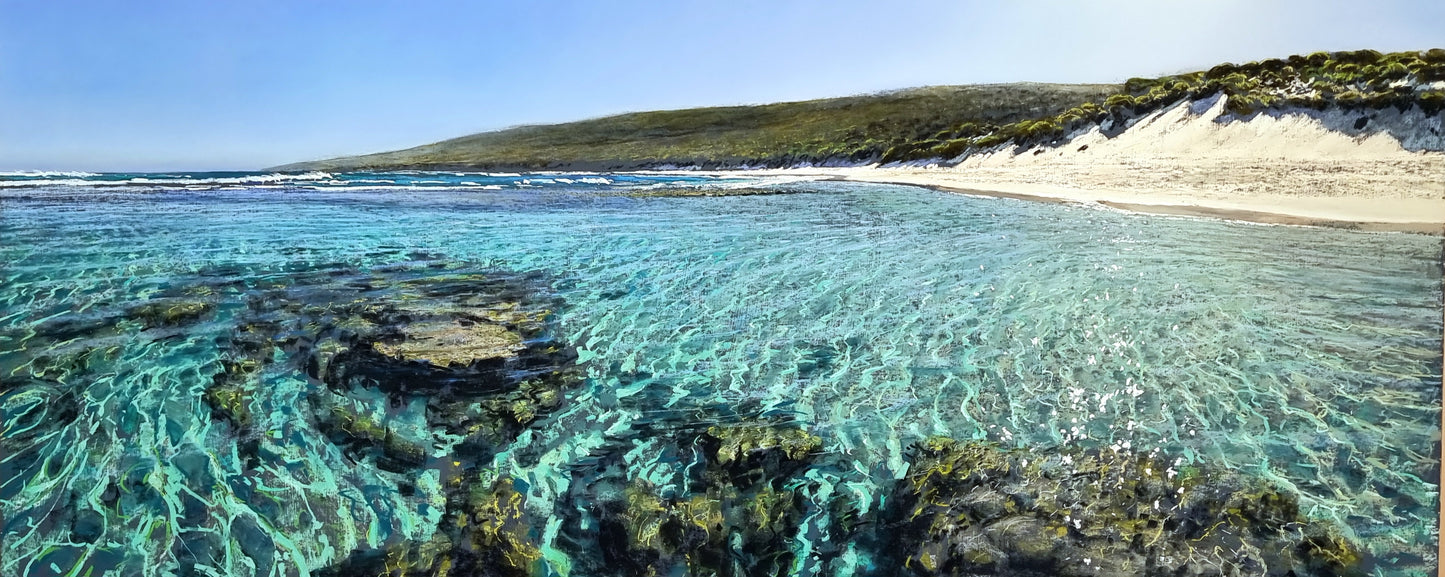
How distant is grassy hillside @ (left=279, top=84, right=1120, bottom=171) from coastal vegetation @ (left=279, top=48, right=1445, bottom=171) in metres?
0.04

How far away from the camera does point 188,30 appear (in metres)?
3.29

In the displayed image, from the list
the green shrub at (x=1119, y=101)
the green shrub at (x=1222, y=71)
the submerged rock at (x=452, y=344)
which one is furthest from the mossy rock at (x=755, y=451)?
the green shrub at (x=1119, y=101)

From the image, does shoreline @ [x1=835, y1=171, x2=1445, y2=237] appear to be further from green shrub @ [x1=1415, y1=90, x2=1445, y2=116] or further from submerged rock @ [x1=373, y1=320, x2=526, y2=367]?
submerged rock @ [x1=373, y1=320, x2=526, y2=367]

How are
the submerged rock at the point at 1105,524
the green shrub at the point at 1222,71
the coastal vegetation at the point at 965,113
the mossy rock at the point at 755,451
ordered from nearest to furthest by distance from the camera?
the submerged rock at the point at 1105,524 → the mossy rock at the point at 755,451 → the coastal vegetation at the point at 965,113 → the green shrub at the point at 1222,71

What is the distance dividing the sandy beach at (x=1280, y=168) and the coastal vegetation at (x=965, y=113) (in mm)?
127

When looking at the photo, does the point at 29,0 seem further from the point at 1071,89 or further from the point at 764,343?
the point at 1071,89

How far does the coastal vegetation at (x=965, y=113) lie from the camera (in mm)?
3080

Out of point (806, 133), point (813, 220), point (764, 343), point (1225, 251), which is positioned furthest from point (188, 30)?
point (806, 133)

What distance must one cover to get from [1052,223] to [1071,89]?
80.3 inches

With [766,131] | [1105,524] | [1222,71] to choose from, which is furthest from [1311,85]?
[766,131]

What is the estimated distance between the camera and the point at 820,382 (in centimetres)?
338

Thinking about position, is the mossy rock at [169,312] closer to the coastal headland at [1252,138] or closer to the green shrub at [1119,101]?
the coastal headland at [1252,138]

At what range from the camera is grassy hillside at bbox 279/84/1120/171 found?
6.21 m

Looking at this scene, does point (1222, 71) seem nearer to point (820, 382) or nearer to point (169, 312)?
point (820, 382)
